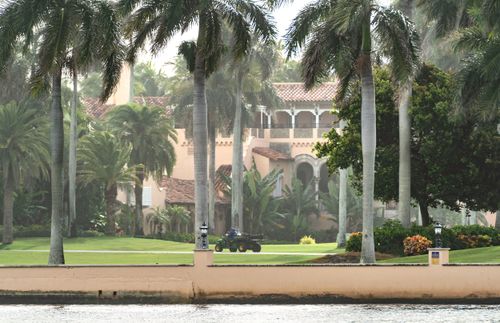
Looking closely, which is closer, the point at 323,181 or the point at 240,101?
the point at 240,101

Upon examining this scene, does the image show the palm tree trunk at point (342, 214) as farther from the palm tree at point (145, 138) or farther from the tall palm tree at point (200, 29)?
the tall palm tree at point (200, 29)

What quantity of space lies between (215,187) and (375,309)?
63.0m

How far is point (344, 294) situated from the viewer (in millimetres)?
34375

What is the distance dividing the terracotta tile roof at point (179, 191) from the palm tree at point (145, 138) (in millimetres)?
6698

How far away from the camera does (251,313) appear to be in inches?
1257

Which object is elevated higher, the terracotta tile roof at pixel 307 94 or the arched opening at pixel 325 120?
the terracotta tile roof at pixel 307 94

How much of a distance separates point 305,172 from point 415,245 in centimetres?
5410

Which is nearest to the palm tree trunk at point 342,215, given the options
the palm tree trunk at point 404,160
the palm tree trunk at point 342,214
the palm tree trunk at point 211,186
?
the palm tree trunk at point 342,214

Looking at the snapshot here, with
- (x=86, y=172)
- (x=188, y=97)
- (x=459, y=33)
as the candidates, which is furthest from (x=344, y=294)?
(x=188, y=97)

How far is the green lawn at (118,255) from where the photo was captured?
53.2 metres

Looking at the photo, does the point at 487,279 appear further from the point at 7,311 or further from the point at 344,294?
the point at 7,311

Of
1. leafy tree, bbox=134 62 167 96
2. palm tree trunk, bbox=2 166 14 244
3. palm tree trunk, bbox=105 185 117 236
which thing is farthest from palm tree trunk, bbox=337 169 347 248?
leafy tree, bbox=134 62 167 96

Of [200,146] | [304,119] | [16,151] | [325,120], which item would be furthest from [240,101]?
[200,146]

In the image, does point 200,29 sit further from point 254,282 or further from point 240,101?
point 240,101
